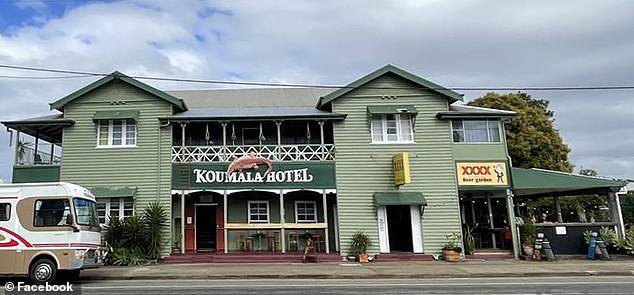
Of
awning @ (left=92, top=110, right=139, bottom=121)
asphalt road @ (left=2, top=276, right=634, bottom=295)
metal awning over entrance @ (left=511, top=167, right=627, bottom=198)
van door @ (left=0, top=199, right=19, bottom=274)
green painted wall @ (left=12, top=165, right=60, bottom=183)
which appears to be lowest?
asphalt road @ (left=2, top=276, right=634, bottom=295)

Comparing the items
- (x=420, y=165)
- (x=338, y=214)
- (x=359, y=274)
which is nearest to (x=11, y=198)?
(x=359, y=274)

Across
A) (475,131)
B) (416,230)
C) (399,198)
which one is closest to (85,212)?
(399,198)

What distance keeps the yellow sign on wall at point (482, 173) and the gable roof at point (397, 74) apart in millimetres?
2971

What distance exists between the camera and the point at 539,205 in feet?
114

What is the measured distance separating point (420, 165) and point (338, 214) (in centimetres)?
411

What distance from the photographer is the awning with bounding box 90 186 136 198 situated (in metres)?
19.2

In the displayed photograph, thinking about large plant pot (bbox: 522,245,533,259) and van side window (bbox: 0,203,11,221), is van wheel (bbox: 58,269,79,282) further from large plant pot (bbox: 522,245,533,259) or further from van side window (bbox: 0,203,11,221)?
large plant pot (bbox: 522,245,533,259)

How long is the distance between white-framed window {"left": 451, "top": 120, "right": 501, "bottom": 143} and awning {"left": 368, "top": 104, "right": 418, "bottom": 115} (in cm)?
199

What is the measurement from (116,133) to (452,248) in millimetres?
14860

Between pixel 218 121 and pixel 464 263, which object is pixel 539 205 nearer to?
pixel 464 263

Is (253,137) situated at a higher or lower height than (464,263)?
higher

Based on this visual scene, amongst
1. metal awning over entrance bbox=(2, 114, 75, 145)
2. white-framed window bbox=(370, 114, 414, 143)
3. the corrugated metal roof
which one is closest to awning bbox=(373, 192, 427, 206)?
white-framed window bbox=(370, 114, 414, 143)

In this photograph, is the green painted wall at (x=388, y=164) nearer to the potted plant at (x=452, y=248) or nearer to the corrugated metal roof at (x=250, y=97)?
the potted plant at (x=452, y=248)

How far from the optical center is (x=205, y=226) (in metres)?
21.3
